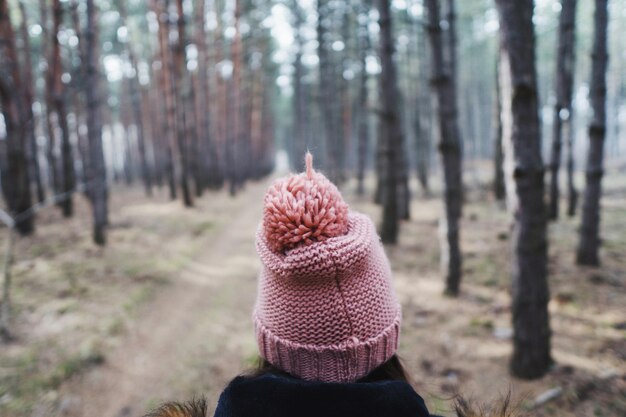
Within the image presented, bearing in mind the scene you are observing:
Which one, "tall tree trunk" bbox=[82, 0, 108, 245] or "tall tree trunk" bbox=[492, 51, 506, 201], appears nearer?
"tall tree trunk" bbox=[82, 0, 108, 245]

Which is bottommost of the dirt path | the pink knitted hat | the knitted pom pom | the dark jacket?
the dirt path

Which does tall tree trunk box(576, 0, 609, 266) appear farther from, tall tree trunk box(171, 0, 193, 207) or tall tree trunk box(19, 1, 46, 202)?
tall tree trunk box(19, 1, 46, 202)

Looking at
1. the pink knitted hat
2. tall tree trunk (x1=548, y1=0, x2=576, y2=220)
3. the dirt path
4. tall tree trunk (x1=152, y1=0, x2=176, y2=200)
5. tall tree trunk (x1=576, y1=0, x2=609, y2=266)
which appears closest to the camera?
the pink knitted hat

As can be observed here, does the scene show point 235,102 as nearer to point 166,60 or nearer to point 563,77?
point 166,60

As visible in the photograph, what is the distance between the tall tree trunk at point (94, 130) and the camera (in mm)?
8820

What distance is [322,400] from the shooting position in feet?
3.50

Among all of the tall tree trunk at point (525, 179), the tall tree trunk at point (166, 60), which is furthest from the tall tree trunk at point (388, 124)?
the tall tree trunk at point (166, 60)

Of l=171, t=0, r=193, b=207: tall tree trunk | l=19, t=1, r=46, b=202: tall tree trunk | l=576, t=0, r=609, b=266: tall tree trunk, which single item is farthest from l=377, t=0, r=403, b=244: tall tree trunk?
l=19, t=1, r=46, b=202: tall tree trunk

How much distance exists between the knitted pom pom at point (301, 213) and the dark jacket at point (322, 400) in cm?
40

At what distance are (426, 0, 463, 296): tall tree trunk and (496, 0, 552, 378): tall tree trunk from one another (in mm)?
2235

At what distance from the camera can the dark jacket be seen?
41.9 inches

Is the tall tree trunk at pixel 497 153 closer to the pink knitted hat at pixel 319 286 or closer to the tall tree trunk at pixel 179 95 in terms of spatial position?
the tall tree trunk at pixel 179 95

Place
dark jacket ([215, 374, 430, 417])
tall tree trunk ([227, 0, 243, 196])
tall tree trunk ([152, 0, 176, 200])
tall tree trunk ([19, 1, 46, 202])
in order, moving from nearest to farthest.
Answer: dark jacket ([215, 374, 430, 417]), tall tree trunk ([19, 1, 46, 202]), tall tree trunk ([152, 0, 176, 200]), tall tree trunk ([227, 0, 243, 196])

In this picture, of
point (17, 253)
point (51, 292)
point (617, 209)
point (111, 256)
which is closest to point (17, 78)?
point (17, 253)
